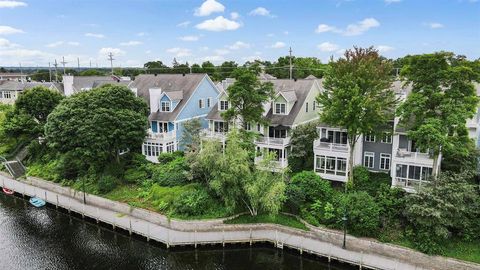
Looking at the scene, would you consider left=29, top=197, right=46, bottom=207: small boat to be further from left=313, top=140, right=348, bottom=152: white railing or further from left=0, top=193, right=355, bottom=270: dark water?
left=313, top=140, right=348, bottom=152: white railing

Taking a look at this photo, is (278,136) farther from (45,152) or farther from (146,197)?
(45,152)

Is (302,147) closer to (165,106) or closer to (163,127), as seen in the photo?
(163,127)

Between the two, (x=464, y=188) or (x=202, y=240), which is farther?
(x=202, y=240)

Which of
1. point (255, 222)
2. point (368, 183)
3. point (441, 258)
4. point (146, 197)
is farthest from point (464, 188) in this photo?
point (146, 197)

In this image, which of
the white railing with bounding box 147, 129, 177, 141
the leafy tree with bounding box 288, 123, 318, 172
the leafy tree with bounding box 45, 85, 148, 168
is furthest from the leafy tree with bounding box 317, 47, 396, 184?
the leafy tree with bounding box 45, 85, 148, 168

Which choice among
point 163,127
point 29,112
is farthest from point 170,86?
point 29,112

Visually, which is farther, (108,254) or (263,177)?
(263,177)
